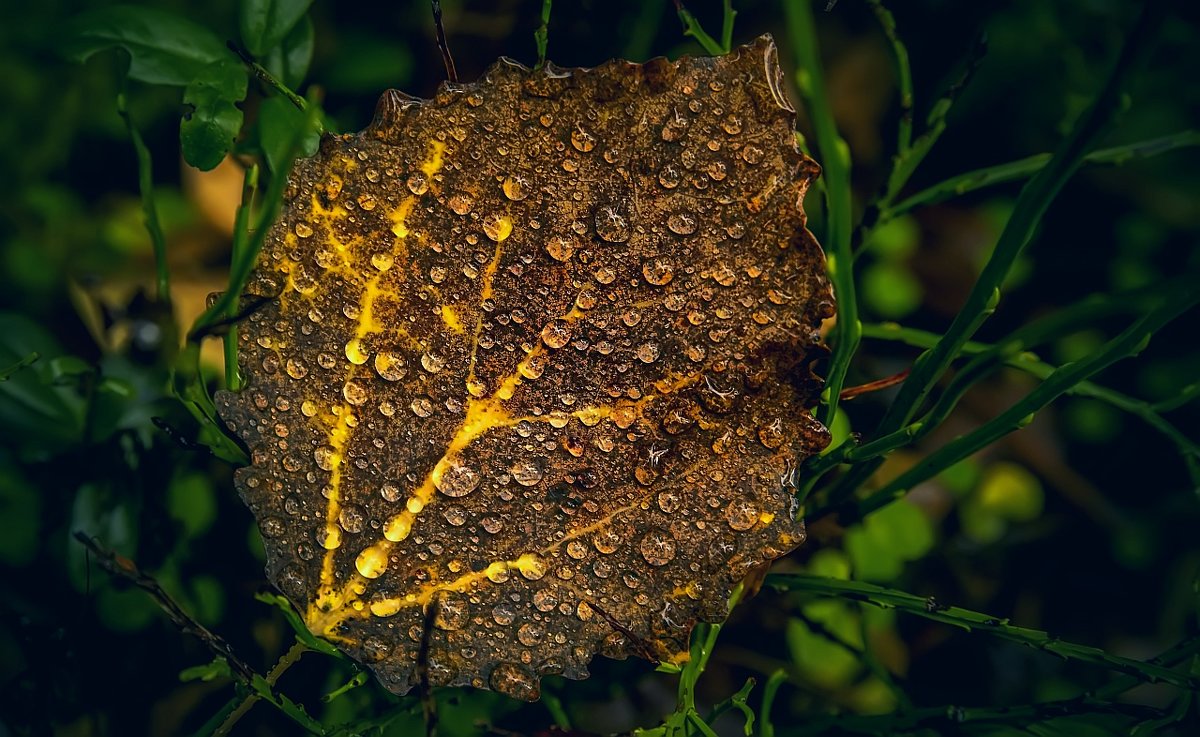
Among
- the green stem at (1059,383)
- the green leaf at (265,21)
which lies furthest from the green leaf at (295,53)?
the green stem at (1059,383)

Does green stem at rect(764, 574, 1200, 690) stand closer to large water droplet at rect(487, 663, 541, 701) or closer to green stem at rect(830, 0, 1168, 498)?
green stem at rect(830, 0, 1168, 498)

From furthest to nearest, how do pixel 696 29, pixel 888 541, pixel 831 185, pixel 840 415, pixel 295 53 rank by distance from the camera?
1. pixel 888 541
2. pixel 840 415
3. pixel 295 53
4. pixel 696 29
5. pixel 831 185

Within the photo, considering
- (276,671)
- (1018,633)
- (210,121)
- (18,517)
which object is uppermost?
(210,121)

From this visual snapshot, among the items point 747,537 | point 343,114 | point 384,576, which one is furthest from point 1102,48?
point 384,576

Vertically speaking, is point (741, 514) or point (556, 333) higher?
point (556, 333)

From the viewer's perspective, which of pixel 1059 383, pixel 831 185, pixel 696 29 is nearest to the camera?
pixel 831 185

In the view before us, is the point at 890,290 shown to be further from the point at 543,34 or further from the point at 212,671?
the point at 212,671

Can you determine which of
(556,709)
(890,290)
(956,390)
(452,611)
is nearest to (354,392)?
(452,611)

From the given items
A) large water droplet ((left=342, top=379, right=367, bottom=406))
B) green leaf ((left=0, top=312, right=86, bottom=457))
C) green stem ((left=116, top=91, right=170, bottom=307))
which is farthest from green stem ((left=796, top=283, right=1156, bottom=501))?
green leaf ((left=0, top=312, right=86, bottom=457))

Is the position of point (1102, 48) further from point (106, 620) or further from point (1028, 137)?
point (106, 620)

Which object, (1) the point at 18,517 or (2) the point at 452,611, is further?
(1) the point at 18,517
